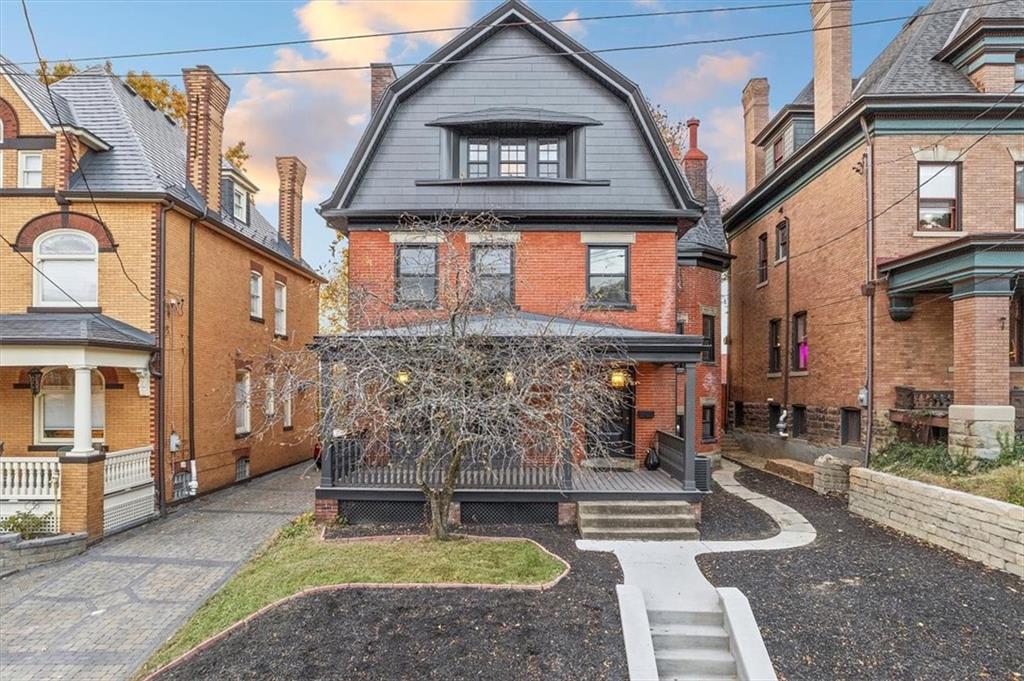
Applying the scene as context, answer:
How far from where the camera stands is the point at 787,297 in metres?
17.0

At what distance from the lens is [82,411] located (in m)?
10.6

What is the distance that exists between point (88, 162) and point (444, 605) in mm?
13167

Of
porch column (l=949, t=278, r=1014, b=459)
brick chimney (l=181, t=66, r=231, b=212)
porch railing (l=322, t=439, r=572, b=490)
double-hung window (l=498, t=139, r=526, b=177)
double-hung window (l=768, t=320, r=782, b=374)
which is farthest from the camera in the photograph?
double-hung window (l=768, t=320, r=782, b=374)

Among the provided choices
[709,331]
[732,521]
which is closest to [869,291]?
[709,331]

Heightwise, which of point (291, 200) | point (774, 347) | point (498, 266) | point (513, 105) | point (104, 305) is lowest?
point (774, 347)

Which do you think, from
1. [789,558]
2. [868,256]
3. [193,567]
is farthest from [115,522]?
[868,256]

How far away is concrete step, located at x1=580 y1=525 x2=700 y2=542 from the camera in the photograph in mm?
8984

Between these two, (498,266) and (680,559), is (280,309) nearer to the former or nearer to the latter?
(498,266)

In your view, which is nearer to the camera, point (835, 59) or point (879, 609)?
point (879, 609)

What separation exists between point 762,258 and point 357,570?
56.9 feet

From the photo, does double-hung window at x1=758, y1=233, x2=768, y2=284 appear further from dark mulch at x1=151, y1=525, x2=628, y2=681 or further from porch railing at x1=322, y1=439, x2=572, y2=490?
dark mulch at x1=151, y1=525, x2=628, y2=681

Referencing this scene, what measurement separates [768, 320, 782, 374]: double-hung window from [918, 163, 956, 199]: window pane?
566 cm

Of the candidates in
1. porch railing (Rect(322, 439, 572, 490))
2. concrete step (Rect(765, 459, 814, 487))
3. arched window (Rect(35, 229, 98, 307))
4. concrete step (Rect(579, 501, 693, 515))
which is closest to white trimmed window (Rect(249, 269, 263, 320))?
arched window (Rect(35, 229, 98, 307))

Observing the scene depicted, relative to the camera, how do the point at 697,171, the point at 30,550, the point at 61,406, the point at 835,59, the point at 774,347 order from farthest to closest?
the point at 774,347 → the point at 697,171 → the point at 835,59 → the point at 61,406 → the point at 30,550
